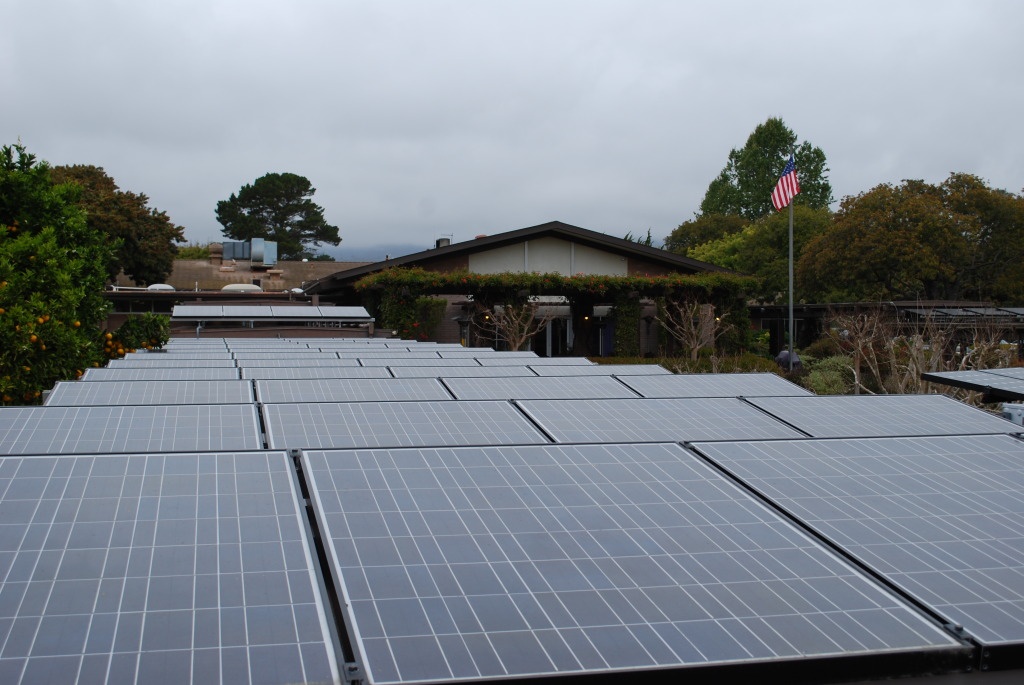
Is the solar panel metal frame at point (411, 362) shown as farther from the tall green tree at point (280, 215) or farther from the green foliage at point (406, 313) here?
the tall green tree at point (280, 215)

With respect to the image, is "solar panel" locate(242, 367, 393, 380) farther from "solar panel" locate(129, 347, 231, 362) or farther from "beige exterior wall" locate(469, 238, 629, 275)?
"beige exterior wall" locate(469, 238, 629, 275)

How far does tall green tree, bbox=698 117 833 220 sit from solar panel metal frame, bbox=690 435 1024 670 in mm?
85495

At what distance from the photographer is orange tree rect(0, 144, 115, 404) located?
33.8 ft

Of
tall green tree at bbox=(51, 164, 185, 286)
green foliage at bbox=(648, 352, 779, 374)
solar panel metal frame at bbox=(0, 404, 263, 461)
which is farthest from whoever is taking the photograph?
tall green tree at bbox=(51, 164, 185, 286)

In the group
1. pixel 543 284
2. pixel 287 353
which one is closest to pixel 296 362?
pixel 287 353

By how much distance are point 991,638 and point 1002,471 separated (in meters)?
1.90

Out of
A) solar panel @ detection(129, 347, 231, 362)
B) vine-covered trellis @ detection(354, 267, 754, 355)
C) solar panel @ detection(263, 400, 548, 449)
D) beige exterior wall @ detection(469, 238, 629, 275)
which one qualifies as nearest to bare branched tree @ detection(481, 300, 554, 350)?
vine-covered trellis @ detection(354, 267, 754, 355)

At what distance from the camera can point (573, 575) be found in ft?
8.98

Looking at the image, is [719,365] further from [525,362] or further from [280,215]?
[280,215]

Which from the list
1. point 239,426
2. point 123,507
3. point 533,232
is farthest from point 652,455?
point 533,232

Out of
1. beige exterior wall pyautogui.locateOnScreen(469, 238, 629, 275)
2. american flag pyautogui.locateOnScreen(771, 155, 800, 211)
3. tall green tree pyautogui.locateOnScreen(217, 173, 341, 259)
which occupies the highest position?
tall green tree pyautogui.locateOnScreen(217, 173, 341, 259)

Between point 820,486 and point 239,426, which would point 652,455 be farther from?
point 239,426

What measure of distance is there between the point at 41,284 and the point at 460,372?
203 inches

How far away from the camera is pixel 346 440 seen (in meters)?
5.17
